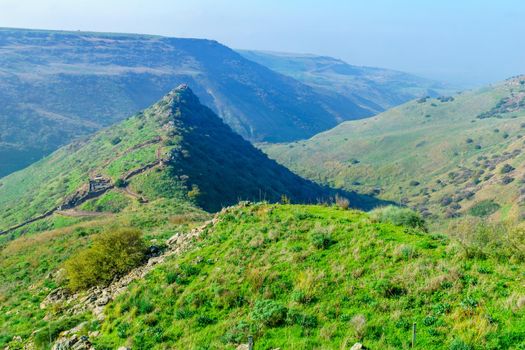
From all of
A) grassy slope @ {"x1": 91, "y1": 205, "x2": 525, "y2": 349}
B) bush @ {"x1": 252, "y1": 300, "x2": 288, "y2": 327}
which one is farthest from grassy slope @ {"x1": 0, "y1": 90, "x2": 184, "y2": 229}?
bush @ {"x1": 252, "y1": 300, "x2": 288, "y2": 327}

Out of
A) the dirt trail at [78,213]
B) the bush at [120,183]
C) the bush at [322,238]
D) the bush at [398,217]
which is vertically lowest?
the dirt trail at [78,213]

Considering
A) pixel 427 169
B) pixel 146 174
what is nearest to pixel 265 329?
pixel 146 174

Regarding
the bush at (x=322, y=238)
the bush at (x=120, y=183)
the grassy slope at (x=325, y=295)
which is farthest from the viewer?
the bush at (x=120, y=183)

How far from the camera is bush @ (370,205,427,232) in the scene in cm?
2044

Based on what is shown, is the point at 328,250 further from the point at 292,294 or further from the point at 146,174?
the point at 146,174

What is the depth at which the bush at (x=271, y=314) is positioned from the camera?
43.7 ft

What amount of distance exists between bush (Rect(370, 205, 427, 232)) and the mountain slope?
121 ft

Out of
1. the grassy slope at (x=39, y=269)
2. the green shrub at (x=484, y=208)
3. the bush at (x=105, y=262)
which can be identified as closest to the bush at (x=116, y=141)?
the grassy slope at (x=39, y=269)

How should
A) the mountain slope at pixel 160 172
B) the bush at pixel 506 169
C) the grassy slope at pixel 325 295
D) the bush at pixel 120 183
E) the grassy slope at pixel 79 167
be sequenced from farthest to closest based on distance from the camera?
1. the bush at pixel 506 169
2. the grassy slope at pixel 79 167
3. the bush at pixel 120 183
4. the mountain slope at pixel 160 172
5. the grassy slope at pixel 325 295

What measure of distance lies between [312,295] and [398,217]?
28.6 feet

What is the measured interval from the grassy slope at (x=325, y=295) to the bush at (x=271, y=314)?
35mm

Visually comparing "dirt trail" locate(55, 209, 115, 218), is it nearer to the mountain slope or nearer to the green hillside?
the mountain slope

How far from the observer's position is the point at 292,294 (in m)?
14.6

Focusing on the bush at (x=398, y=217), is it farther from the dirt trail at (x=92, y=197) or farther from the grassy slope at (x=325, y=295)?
the dirt trail at (x=92, y=197)
